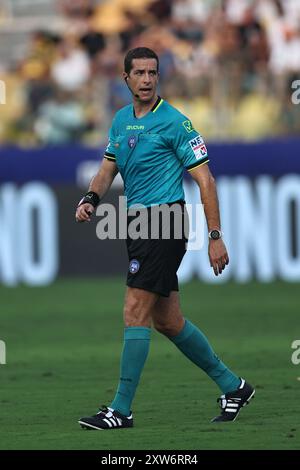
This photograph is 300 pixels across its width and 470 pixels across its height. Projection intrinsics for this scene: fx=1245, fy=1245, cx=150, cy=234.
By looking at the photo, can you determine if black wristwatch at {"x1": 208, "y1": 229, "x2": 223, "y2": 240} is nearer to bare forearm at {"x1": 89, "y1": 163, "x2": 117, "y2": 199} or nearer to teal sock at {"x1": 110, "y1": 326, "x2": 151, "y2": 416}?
teal sock at {"x1": 110, "y1": 326, "x2": 151, "y2": 416}

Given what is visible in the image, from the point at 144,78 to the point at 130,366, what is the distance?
1.84 meters

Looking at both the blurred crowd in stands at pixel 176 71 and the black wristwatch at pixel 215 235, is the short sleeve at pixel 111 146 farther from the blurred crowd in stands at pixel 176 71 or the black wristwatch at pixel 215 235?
the blurred crowd in stands at pixel 176 71

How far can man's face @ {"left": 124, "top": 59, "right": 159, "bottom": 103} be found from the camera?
797 cm

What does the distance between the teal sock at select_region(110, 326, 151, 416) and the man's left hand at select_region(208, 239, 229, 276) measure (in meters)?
0.62

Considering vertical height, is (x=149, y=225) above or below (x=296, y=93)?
below

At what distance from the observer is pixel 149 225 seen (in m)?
7.96

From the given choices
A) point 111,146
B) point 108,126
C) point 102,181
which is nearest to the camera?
point 111,146

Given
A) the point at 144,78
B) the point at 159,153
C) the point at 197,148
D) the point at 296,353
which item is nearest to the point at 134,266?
the point at 159,153

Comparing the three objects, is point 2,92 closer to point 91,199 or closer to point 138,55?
point 91,199

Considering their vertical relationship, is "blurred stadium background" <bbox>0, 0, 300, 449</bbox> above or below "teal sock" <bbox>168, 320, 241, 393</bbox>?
above

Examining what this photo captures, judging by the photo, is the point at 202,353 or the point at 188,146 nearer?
the point at 188,146

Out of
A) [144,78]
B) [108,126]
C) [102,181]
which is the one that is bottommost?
[102,181]

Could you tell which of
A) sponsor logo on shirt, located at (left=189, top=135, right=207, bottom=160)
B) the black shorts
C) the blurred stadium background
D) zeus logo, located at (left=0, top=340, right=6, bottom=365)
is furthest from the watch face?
the blurred stadium background

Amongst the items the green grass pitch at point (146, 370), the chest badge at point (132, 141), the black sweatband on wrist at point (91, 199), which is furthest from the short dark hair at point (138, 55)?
the green grass pitch at point (146, 370)
